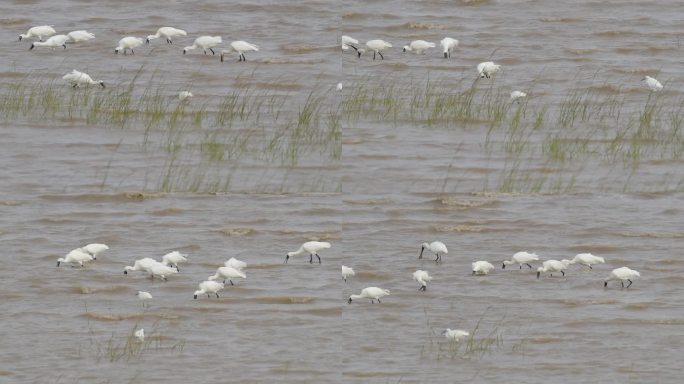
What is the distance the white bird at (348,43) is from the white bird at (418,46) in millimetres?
493

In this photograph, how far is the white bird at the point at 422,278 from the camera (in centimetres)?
1395

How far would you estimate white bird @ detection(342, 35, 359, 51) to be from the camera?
1772 cm

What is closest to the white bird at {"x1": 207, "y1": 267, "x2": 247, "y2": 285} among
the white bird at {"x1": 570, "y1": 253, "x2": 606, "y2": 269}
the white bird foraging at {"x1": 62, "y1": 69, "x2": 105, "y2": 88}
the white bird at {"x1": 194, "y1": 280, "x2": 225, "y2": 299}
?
the white bird at {"x1": 194, "y1": 280, "x2": 225, "y2": 299}

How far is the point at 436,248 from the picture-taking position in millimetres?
14398

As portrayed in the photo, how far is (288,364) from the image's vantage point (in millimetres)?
12617

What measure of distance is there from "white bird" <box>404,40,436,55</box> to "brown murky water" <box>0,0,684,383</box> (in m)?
0.08

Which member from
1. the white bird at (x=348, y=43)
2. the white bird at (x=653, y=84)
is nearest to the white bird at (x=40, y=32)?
the white bird at (x=348, y=43)

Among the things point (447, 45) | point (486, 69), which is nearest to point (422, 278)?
point (486, 69)

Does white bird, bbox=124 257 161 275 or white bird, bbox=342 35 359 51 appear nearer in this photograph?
white bird, bbox=124 257 161 275

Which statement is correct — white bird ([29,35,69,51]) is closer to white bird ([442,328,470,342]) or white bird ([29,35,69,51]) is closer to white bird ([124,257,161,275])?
white bird ([124,257,161,275])

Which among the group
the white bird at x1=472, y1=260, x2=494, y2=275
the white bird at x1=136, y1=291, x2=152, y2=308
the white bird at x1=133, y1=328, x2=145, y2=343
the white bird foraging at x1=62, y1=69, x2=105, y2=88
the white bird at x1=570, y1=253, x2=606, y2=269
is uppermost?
the white bird foraging at x1=62, y1=69, x2=105, y2=88

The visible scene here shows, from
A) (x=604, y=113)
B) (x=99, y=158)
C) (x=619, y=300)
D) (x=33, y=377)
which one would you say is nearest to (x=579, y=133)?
(x=604, y=113)

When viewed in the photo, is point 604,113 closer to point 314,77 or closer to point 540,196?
point 540,196

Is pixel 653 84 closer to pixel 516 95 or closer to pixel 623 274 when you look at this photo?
pixel 516 95
